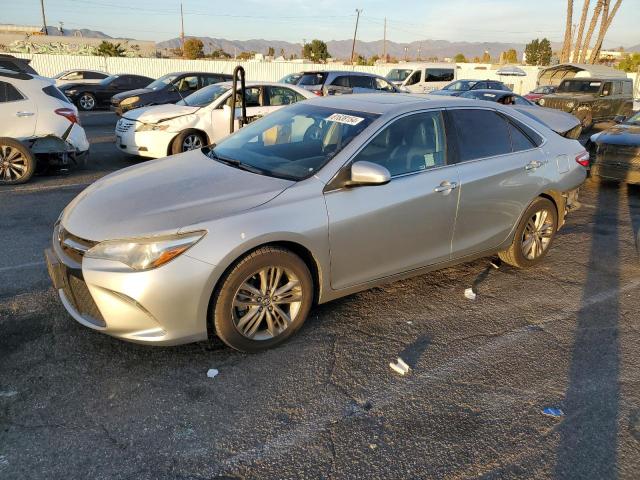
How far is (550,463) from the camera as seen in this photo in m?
2.61

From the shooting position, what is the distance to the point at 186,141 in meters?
9.36

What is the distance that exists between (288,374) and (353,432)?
0.65 meters

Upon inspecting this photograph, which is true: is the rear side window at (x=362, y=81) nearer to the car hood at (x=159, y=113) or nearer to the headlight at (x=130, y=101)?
the headlight at (x=130, y=101)

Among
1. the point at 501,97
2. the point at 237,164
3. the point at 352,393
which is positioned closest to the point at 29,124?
the point at 237,164

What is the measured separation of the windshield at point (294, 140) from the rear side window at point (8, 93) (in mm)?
4918

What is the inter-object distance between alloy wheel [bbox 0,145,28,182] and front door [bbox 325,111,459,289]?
6272 mm

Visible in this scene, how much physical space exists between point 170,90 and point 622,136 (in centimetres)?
1187

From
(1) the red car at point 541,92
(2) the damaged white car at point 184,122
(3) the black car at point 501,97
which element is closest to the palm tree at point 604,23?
(1) the red car at point 541,92

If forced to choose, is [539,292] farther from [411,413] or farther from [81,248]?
[81,248]

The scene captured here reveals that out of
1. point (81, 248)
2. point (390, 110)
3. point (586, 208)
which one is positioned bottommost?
point (586, 208)

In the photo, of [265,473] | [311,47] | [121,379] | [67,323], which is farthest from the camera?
[311,47]

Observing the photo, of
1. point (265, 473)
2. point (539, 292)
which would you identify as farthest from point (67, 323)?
point (539, 292)

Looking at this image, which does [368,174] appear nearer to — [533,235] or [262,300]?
[262,300]

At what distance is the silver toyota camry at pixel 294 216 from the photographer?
10.0 feet
